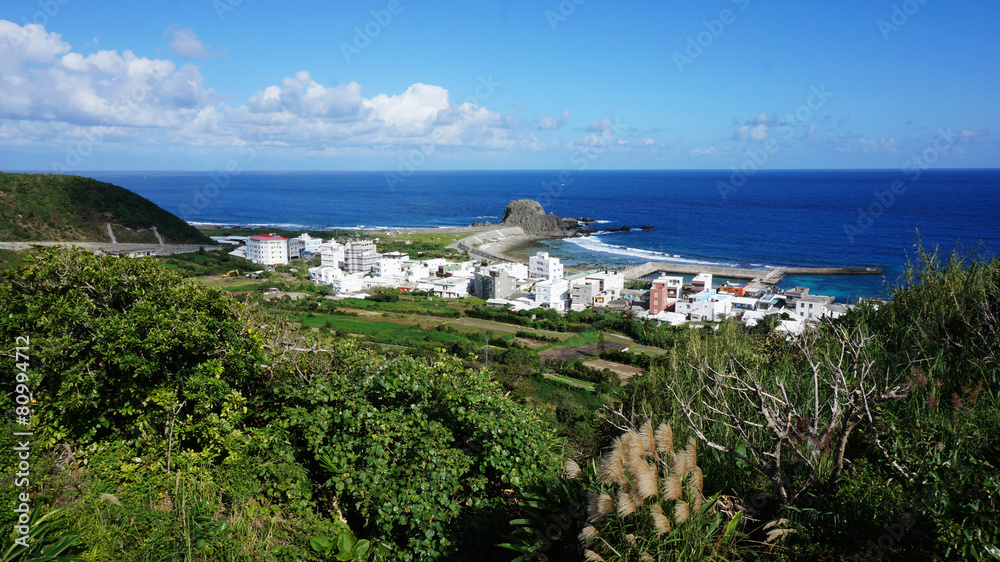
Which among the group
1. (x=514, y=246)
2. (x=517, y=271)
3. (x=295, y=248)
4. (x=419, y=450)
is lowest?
Answer: (x=517, y=271)

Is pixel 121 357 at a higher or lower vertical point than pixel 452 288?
higher

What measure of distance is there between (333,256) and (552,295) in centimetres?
1918

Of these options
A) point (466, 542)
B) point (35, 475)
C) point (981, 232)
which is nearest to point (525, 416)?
point (466, 542)

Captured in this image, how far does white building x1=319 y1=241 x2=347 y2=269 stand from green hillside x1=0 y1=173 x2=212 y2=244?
1146cm

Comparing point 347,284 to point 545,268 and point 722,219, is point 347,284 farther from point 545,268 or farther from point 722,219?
point 722,219

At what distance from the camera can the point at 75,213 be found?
41.1 meters

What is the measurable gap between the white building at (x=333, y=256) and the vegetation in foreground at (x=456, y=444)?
38.4 meters

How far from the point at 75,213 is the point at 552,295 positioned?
119 ft

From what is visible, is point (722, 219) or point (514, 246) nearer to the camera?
point (514, 246)

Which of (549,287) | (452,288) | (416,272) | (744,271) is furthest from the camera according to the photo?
(744,271)

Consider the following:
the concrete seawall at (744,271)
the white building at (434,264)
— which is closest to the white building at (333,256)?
the white building at (434,264)

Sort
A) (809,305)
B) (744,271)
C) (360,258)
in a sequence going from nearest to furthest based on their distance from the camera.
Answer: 1. (809,305)
2. (744,271)
3. (360,258)

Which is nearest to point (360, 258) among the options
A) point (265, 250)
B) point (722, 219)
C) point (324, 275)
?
point (324, 275)

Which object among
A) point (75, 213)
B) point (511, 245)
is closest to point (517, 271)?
point (511, 245)
